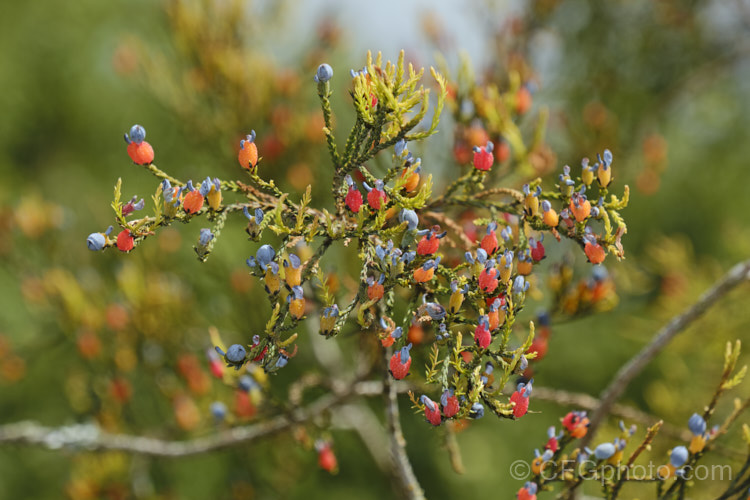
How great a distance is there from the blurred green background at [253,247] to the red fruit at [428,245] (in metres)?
0.54

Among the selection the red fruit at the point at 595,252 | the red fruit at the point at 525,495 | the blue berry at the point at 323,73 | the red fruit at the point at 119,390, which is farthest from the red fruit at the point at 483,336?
the red fruit at the point at 119,390

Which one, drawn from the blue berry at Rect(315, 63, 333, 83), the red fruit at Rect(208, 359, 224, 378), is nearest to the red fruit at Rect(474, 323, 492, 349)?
the blue berry at Rect(315, 63, 333, 83)

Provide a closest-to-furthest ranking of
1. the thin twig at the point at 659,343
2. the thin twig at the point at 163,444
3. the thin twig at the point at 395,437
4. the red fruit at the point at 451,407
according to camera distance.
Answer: the red fruit at the point at 451,407
the thin twig at the point at 395,437
the thin twig at the point at 659,343
the thin twig at the point at 163,444

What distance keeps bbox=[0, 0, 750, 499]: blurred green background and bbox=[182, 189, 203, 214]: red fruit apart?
24.0 inches

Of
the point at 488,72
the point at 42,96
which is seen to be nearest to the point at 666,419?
the point at 488,72

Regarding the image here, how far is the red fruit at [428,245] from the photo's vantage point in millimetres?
1037

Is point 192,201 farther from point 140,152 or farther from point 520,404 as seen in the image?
point 520,404

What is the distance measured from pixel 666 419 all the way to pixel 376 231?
2385mm

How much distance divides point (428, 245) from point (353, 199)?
16cm

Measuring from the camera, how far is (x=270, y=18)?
3.02m

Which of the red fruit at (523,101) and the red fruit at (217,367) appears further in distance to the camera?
the red fruit at (523,101)

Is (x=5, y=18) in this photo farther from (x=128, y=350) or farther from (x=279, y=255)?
(x=279, y=255)

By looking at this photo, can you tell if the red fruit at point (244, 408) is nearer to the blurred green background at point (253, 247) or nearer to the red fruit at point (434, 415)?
the blurred green background at point (253, 247)

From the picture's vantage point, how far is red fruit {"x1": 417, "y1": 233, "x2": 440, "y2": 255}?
1.04 m
